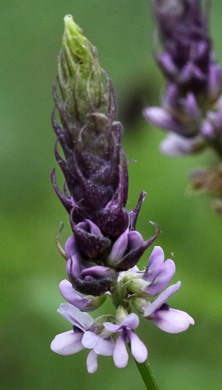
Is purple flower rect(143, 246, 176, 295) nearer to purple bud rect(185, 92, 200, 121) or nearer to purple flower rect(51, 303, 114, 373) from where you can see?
purple flower rect(51, 303, 114, 373)

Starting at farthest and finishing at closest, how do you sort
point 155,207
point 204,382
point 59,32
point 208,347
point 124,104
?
1. point 59,32
2. point 124,104
3. point 155,207
4. point 208,347
5. point 204,382

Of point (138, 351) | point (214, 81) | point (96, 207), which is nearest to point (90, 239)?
point (96, 207)

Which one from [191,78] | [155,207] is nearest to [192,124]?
[191,78]

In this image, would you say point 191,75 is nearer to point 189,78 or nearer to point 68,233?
point 189,78

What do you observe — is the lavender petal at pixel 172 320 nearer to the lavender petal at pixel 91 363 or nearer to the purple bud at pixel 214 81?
the lavender petal at pixel 91 363

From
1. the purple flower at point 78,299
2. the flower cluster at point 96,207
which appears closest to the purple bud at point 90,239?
the flower cluster at point 96,207

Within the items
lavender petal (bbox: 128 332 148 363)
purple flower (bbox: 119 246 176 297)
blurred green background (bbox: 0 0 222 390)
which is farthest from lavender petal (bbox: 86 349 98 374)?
blurred green background (bbox: 0 0 222 390)

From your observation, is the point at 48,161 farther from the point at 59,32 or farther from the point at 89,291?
the point at 89,291
